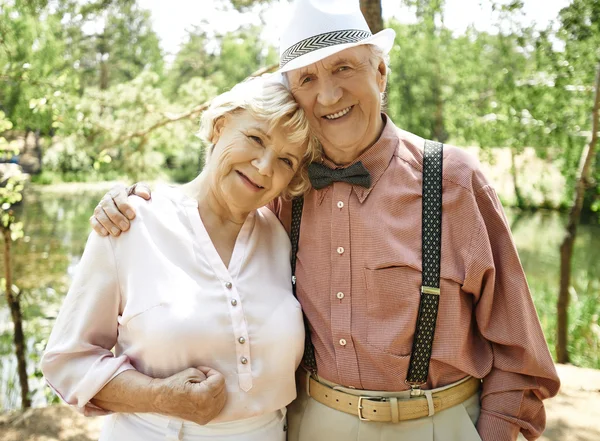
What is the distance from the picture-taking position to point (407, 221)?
6.07 feet

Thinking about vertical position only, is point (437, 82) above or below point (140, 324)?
above

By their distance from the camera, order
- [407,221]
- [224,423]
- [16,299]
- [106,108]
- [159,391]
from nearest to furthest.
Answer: [159,391] → [224,423] → [407,221] → [16,299] → [106,108]

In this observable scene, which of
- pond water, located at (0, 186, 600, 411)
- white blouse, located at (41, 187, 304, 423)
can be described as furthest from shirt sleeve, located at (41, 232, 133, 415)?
pond water, located at (0, 186, 600, 411)

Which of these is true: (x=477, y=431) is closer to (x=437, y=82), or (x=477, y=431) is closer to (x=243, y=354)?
(x=243, y=354)

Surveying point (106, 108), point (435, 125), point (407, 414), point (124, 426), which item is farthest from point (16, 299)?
point (435, 125)

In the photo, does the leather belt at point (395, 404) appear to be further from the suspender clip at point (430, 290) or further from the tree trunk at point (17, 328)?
the tree trunk at point (17, 328)

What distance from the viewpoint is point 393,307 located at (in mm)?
1805

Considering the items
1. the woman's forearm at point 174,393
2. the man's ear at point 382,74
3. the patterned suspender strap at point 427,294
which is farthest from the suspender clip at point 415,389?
the man's ear at point 382,74

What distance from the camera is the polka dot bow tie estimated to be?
1.92 meters

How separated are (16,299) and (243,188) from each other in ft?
12.1

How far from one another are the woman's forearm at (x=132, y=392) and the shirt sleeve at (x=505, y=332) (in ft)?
3.41

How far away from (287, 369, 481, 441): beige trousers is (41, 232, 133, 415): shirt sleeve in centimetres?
67

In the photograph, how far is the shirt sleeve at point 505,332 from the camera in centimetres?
179

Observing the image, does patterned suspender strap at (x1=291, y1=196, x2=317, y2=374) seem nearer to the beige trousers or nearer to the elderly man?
the elderly man
